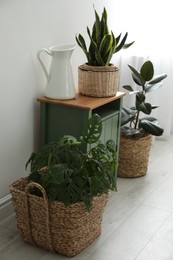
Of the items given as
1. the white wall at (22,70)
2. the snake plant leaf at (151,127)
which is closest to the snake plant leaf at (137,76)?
the snake plant leaf at (151,127)

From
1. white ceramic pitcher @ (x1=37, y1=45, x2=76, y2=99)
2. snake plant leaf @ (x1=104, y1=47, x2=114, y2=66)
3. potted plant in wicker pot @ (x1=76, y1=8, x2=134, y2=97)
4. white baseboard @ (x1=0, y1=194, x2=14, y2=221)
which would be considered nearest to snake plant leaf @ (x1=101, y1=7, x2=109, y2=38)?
potted plant in wicker pot @ (x1=76, y1=8, x2=134, y2=97)

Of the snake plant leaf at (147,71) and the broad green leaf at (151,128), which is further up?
the snake plant leaf at (147,71)

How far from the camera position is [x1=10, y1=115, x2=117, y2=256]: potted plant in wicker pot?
2006mm

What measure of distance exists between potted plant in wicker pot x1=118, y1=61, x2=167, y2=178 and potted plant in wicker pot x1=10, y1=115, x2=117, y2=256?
0.78m

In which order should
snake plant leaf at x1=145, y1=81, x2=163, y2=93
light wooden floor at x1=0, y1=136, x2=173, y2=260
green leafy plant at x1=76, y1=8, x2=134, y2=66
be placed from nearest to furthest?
1. light wooden floor at x1=0, y1=136, x2=173, y2=260
2. green leafy plant at x1=76, y1=8, x2=134, y2=66
3. snake plant leaf at x1=145, y1=81, x2=163, y2=93

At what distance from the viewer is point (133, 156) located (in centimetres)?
302

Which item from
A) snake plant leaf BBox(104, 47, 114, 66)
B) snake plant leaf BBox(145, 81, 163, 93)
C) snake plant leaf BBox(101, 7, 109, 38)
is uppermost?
snake plant leaf BBox(101, 7, 109, 38)

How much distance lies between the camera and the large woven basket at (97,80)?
2521 millimetres

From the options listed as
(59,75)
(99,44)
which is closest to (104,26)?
(99,44)

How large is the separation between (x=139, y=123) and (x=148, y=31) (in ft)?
3.05

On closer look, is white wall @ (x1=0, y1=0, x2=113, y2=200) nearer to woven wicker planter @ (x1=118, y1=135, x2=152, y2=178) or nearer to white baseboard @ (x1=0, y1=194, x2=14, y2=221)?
white baseboard @ (x1=0, y1=194, x2=14, y2=221)

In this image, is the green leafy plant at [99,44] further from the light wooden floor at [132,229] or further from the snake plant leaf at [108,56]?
the light wooden floor at [132,229]

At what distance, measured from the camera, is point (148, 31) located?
357 cm

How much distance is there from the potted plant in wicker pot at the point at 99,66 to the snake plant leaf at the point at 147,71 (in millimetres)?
334
